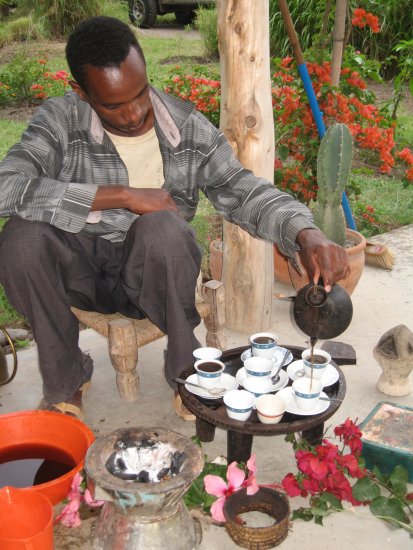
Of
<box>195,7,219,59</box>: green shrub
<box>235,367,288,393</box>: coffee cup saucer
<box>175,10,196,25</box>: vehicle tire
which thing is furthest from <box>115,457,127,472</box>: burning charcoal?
<box>175,10,196,25</box>: vehicle tire

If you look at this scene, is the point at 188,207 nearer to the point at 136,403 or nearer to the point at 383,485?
the point at 136,403

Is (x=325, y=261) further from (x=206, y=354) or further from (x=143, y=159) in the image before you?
(x=143, y=159)

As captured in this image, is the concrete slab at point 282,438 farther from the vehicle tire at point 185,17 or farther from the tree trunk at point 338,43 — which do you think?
the vehicle tire at point 185,17

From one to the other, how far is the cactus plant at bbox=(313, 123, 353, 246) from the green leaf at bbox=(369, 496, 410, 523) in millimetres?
1593

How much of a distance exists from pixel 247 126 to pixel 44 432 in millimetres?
1634

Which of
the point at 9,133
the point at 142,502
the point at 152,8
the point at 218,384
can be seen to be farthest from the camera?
the point at 152,8

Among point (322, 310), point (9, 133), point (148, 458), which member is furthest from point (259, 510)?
point (9, 133)

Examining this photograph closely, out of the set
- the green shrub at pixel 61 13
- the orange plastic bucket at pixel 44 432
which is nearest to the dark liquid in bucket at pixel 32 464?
the orange plastic bucket at pixel 44 432

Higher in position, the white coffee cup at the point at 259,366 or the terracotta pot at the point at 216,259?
the white coffee cup at the point at 259,366

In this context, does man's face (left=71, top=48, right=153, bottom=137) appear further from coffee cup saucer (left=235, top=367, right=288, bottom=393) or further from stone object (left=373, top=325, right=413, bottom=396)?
stone object (left=373, top=325, right=413, bottom=396)

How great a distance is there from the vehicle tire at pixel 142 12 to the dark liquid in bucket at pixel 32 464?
11.2m

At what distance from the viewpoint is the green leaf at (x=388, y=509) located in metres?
2.07

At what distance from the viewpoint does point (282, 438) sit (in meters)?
2.57

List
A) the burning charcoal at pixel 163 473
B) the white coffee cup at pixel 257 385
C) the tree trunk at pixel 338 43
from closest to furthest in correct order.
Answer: the burning charcoal at pixel 163 473 → the white coffee cup at pixel 257 385 → the tree trunk at pixel 338 43
